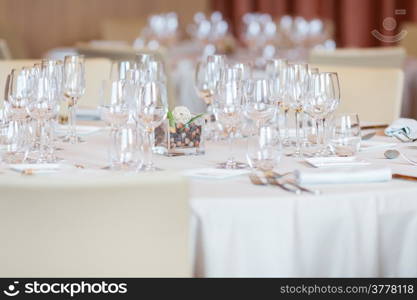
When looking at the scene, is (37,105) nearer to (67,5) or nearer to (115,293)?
(115,293)

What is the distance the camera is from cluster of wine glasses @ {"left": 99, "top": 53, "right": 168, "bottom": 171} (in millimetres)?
2270

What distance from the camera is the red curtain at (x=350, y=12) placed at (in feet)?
24.8

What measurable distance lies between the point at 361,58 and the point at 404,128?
2.40 meters

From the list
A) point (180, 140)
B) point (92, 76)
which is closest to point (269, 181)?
point (180, 140)

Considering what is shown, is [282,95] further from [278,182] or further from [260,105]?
[278,182]

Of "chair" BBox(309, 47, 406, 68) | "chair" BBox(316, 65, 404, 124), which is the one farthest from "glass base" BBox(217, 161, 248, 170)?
"chair" BBox(309, 47, 406, 68)

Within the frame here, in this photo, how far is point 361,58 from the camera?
16.8ft

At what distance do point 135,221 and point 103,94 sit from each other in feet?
3.22

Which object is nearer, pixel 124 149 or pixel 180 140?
pixel 124 149

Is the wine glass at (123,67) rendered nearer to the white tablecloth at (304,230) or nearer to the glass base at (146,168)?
the glass base at (146,168)

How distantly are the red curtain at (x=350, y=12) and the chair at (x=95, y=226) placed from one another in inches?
242

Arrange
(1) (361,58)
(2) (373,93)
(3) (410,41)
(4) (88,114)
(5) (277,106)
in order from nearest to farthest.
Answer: (5) (277,106)
(4) (88,114)
(2) (373,93)
(1) (361,58)
(3) (410,41)

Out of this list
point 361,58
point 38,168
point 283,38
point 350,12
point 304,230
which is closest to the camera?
point 304,230

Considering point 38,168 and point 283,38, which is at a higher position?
point 283,38
